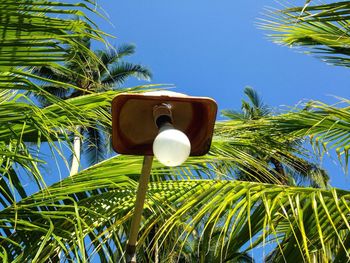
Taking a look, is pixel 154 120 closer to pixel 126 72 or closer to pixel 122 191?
pixel 122 191

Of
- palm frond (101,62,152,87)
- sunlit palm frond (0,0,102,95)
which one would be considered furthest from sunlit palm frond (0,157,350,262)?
palm frond (101,62,152,87)

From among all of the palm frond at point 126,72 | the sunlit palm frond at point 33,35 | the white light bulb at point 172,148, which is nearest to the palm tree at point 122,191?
the sunlit palm frond at point 33,35

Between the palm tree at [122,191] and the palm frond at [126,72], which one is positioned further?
the palm frond at [126,72]

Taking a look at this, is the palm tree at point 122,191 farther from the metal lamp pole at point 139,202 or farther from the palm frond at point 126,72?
the palm frond at point 126,72

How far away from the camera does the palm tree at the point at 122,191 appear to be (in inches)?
65.8

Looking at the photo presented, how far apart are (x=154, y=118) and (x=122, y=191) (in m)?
1.16

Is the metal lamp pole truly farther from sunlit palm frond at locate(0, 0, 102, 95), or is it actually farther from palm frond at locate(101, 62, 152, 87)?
palm frond at locate(101, 62, 152, 87)

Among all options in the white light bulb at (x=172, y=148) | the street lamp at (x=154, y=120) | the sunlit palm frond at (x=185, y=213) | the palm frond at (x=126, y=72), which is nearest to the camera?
the white light bulb at (x=172, y=148)

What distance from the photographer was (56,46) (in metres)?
1.68

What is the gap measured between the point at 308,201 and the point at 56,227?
90cm

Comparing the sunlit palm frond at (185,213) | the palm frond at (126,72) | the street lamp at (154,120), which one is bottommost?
the palm frond at (126,72)

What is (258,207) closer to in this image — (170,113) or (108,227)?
(108,227)

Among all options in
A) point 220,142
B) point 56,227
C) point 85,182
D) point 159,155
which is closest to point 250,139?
point 220,142

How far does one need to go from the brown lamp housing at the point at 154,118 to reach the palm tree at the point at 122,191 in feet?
0.84
